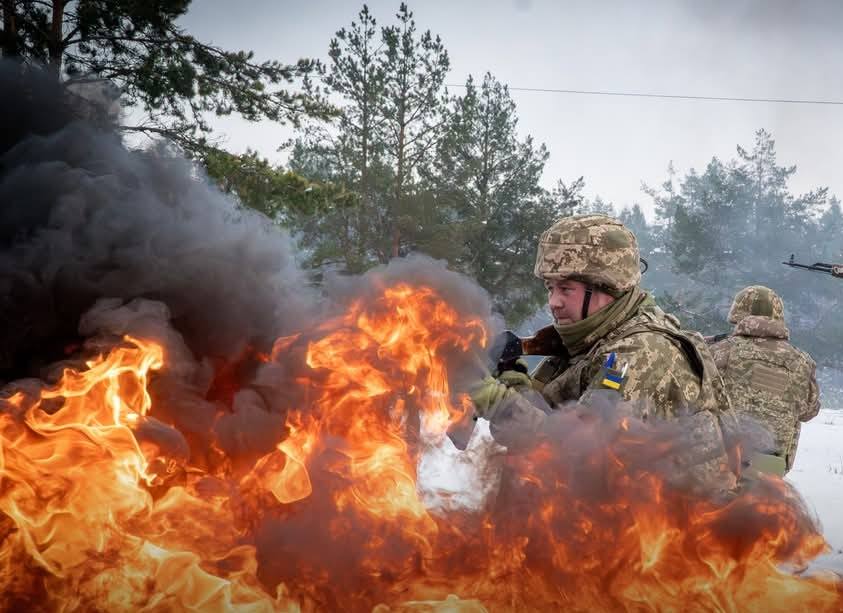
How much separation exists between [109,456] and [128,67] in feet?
24.3

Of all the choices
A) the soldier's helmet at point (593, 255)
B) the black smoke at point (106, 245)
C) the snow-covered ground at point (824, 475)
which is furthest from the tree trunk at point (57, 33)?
the snow-covered ground at point (824, 475)

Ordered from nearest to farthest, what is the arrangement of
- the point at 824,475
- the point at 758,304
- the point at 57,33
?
the point at 758,304, the point at 57,33, the point at 824,475

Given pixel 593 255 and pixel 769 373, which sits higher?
pixel 593 255

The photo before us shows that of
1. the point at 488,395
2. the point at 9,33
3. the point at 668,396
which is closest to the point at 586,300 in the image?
the point at 668,396

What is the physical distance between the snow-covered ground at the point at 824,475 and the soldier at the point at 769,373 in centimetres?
79

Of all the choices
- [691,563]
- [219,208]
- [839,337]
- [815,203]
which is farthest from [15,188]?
[815,203]

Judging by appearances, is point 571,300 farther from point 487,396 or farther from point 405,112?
point 405,112

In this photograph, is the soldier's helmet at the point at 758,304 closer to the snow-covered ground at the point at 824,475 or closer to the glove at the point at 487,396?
the snow-covered ground at the point at 824,475

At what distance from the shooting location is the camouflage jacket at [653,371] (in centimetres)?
309

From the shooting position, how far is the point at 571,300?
12.2 feet

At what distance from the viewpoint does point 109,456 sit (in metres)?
2.86

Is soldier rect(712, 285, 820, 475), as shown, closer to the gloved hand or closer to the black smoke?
the gloved hand

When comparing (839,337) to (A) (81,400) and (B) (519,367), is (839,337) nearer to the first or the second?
A: (B) (519,367)

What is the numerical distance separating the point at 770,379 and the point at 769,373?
68 mm
